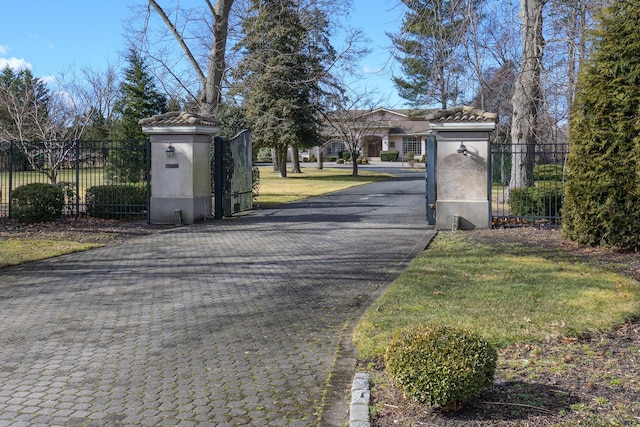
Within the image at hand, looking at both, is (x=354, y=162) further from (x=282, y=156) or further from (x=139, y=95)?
(x=139, y=95)

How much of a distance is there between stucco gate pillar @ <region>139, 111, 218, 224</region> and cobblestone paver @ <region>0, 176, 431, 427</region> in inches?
131

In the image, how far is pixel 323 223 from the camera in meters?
16.9

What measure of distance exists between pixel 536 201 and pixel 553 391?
11.9 m

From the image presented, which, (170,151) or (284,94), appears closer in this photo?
(170,151)

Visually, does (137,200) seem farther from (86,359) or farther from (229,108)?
(229,108)

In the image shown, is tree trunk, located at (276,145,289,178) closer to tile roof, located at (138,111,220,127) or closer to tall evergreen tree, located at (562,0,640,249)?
tile roof, located at (138,111,220,127)

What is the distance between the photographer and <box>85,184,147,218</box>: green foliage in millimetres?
17656

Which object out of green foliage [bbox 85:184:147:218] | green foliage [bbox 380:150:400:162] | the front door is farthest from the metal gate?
the front door

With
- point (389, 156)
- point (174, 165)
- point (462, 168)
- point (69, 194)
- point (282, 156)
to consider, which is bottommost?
point (69, 194)

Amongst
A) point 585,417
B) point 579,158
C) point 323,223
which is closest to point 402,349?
point 585,417

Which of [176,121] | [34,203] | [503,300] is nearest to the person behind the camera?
[503,300]

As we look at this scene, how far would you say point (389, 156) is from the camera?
76688 mm

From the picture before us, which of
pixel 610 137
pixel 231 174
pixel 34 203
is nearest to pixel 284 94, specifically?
pixel 231 174

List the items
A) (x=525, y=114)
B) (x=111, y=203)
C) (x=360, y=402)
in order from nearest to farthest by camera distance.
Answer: (x=360, y=402) → (x=111, y=203) → (x=525, y=114)
